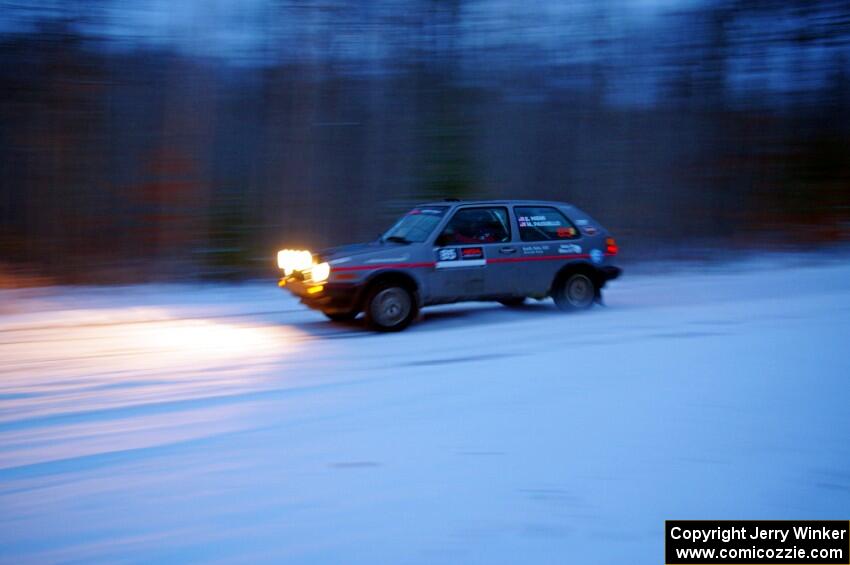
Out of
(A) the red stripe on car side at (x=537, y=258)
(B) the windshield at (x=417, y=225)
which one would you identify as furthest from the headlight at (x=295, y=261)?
(A) the red stripe on car side at (x=537, y=258)

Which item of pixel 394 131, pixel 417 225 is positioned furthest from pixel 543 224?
pixel 394 131

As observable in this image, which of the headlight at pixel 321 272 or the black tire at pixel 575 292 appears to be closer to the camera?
the headlight at pixel 321 272

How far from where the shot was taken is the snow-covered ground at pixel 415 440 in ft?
11.1

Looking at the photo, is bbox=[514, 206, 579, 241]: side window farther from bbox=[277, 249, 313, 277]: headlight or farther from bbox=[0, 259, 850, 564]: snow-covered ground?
bbox=[277, 249, 313, 277]: headlight

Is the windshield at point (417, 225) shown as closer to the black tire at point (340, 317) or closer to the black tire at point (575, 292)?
the black tire at point (340, 317)

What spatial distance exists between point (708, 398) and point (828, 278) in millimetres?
9735

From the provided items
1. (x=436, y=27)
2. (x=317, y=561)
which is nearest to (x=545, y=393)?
(x=317, y=561)

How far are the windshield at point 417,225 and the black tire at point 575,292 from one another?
184 centimetres

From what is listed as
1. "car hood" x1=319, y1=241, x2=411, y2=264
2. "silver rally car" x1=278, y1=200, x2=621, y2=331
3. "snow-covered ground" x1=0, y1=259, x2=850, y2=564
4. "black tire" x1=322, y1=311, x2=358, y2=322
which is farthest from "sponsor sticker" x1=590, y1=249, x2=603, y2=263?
"black tire" x1=322, y1=311, x2=358, y2=322

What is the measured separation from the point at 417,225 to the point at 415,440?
4872 millimetres

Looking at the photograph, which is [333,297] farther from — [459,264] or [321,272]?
[459,264]

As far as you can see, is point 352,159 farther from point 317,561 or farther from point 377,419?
point 317,561

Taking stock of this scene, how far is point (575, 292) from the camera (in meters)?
9.62

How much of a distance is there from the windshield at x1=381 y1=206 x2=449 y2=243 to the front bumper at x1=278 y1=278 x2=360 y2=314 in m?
1.09
